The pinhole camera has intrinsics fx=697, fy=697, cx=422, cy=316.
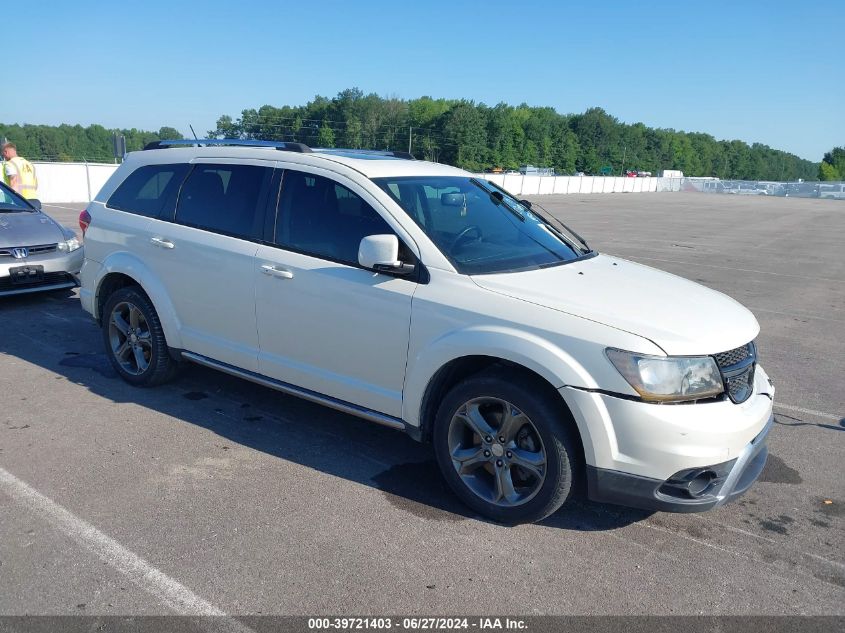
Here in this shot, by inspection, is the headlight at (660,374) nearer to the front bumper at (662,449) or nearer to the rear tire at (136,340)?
the front bumper at (662,449)

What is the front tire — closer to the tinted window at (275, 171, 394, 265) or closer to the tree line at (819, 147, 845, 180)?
the tinted window at (275, 171, 394, 265)

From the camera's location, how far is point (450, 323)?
363 centimetres

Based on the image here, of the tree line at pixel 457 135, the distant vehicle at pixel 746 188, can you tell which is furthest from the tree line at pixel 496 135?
the distant vehicle at pixel 746 188

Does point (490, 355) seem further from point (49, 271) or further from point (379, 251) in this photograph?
point (49, 271)

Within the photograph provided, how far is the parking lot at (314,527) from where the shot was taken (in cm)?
300

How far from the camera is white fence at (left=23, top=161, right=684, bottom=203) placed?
904 inches

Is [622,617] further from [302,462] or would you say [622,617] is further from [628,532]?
[302,462]

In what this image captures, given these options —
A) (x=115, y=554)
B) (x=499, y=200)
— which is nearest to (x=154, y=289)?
(x=115, y=554)

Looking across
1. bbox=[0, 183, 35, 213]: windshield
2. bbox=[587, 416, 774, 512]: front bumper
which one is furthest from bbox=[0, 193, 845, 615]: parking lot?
bbox=[0, 183, 35, 213]: windshield

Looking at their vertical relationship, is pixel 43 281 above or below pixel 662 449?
below

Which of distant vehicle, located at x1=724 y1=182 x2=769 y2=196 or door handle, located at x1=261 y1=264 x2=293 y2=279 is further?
distant vehicle, located at x1=724 y1=182 x2=769 y2=196

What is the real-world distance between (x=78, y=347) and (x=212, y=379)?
174 cm

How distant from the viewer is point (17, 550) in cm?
325

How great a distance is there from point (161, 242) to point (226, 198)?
630mm
